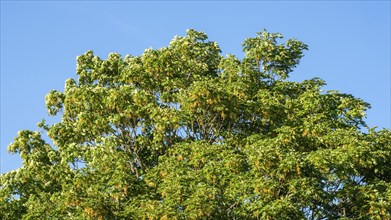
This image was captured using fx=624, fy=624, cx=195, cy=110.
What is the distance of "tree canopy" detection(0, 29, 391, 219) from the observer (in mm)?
25453

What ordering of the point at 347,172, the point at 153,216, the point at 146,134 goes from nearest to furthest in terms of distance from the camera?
the point at 153,216
the point at 347,172
the point at 146,134

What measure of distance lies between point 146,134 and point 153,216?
852 centimetres

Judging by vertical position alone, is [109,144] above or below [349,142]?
above

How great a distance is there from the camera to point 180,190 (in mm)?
25250

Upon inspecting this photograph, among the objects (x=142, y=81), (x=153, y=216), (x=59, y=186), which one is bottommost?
(x=153, y=216)

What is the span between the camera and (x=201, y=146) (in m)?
28.5

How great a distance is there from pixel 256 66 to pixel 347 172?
36.9 ft

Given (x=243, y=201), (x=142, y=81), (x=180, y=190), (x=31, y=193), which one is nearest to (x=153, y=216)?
(x=180, y=190)

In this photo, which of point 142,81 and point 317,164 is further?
point 142,81

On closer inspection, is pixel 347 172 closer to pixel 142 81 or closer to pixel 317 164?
pixel 317 164

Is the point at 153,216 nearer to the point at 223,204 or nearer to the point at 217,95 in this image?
the point at 223,204

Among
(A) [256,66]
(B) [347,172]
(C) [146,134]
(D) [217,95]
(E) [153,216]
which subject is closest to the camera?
(E) [153,216]

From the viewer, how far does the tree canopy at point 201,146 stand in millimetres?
25453

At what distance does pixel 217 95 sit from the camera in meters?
29.8
